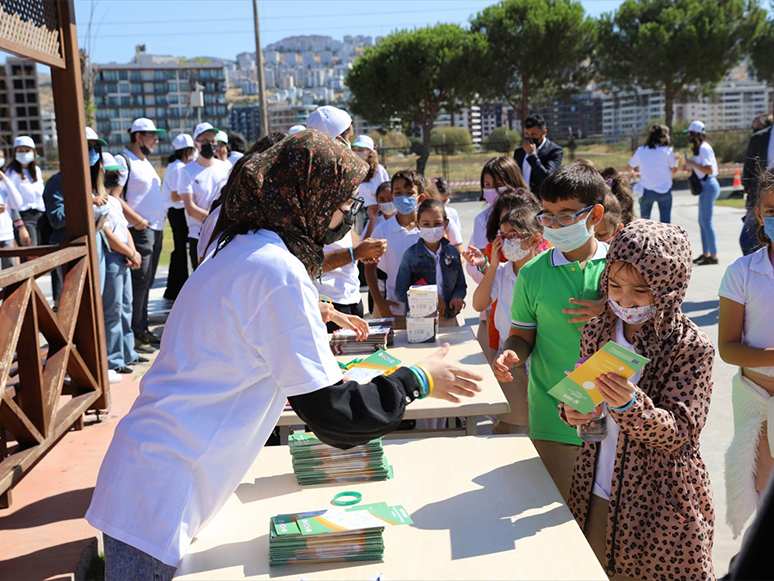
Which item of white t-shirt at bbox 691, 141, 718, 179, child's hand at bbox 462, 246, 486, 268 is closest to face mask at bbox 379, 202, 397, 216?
child's hand at bbox 462, 246, 486, 268

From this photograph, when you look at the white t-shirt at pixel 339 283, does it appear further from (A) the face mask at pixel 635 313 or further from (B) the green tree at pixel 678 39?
(B) the green tree at pixel 678 39

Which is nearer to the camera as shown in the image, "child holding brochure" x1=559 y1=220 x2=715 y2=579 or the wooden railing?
"child holding brochure" x1=559 y1=220 x2=715 y2=579

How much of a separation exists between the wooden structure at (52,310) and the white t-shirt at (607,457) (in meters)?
2.76

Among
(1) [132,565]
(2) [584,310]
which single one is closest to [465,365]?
(2) [584,310]

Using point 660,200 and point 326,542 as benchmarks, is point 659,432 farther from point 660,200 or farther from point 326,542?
point 660,200

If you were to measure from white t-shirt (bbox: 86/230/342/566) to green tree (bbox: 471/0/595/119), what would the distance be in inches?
1602

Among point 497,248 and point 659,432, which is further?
point 497,248

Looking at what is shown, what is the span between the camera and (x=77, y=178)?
5.16m

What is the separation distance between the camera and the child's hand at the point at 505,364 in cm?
277

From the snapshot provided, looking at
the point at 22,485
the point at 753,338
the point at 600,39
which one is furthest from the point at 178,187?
the point at 600,39

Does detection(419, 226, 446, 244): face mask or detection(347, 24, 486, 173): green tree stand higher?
detection(347, 24, 486, 173): green tree

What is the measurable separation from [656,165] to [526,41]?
3198 cm

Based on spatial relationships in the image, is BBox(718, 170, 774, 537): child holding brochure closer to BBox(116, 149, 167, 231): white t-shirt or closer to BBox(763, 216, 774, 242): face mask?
BBox(763, 216, 774, 242): face mask

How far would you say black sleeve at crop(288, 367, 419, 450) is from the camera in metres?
1.80
